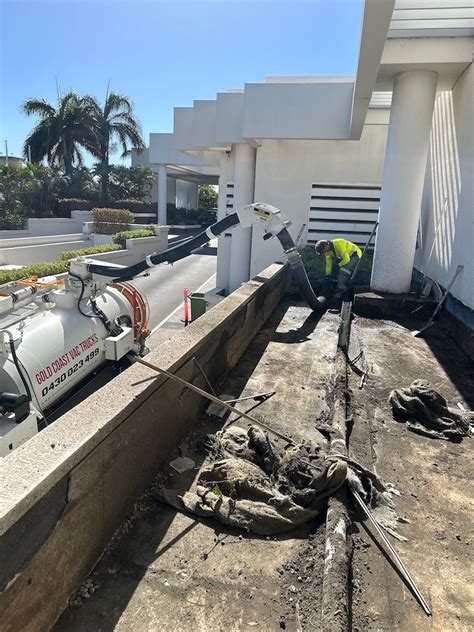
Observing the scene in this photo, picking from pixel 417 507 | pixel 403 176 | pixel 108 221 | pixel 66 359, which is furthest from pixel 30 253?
pixel 417 507

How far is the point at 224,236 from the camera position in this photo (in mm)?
15766

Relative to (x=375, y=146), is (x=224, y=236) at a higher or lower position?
lower

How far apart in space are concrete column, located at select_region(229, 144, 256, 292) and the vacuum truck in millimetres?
6690

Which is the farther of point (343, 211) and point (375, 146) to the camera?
point (343, 211)

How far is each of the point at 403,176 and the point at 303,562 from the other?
7275 millimetres

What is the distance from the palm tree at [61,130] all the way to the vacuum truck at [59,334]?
27348 mm

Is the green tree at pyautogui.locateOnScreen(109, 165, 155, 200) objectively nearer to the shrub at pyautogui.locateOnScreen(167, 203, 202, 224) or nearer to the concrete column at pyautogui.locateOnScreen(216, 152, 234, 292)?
the shrub at pyautogui.locateOnScreen(167, 203, 202, 224)

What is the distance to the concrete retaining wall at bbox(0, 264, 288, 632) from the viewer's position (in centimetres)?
193

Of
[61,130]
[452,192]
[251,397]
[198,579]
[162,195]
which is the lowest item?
[198,579]

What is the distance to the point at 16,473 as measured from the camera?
2102mm

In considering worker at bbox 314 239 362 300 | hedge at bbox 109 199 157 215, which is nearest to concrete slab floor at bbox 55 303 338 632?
worker at bbox 314 239 362 300

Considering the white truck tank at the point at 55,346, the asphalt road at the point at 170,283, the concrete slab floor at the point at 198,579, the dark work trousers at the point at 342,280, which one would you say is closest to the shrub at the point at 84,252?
the asphalt road at the point at 170,283

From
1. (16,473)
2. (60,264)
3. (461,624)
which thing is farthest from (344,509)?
(60,264)

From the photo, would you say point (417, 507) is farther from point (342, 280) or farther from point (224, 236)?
point (224, 236)
